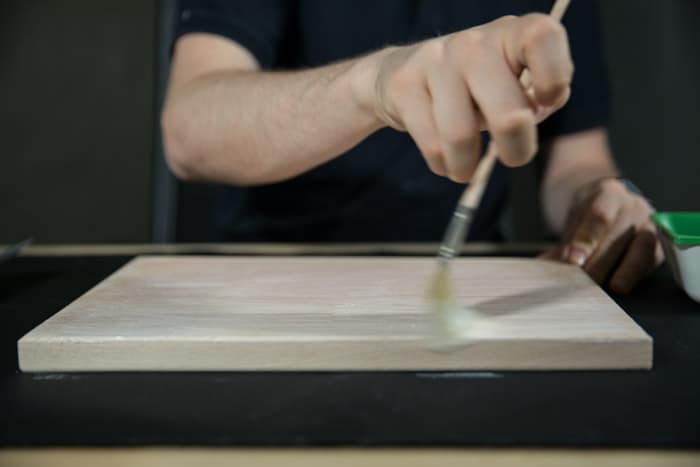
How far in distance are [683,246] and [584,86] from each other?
1.89 feet

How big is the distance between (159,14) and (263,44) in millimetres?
374

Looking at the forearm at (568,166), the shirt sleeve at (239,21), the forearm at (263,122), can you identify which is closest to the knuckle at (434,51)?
the forearm at (263,122)

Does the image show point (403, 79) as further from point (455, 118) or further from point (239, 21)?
point (239, 21)

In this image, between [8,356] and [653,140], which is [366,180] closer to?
[8,356]

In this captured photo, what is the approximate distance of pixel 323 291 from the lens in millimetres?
653

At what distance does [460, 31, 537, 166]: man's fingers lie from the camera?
49cm

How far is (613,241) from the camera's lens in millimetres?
749

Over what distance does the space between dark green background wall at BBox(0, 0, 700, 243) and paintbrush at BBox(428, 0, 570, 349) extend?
85 centimetres

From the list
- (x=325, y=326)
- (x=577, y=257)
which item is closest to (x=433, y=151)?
(x=325, y=326)

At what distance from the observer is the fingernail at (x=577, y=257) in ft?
2.46

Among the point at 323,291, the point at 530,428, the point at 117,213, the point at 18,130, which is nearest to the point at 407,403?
the point at 530,428

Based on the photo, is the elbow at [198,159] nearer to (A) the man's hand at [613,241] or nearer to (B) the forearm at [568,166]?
(A) the man's hand at [613,241]

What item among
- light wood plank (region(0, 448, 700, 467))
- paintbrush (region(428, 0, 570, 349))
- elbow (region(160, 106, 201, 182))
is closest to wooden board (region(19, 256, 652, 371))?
paintbrush (region(428, 0, 570, 349))

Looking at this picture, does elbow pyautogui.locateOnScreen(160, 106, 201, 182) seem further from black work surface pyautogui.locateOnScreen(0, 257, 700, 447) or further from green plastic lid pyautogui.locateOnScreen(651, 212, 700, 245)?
green plastic lid pyautogui.locateOnScreen(651, 212, 700, 245)
